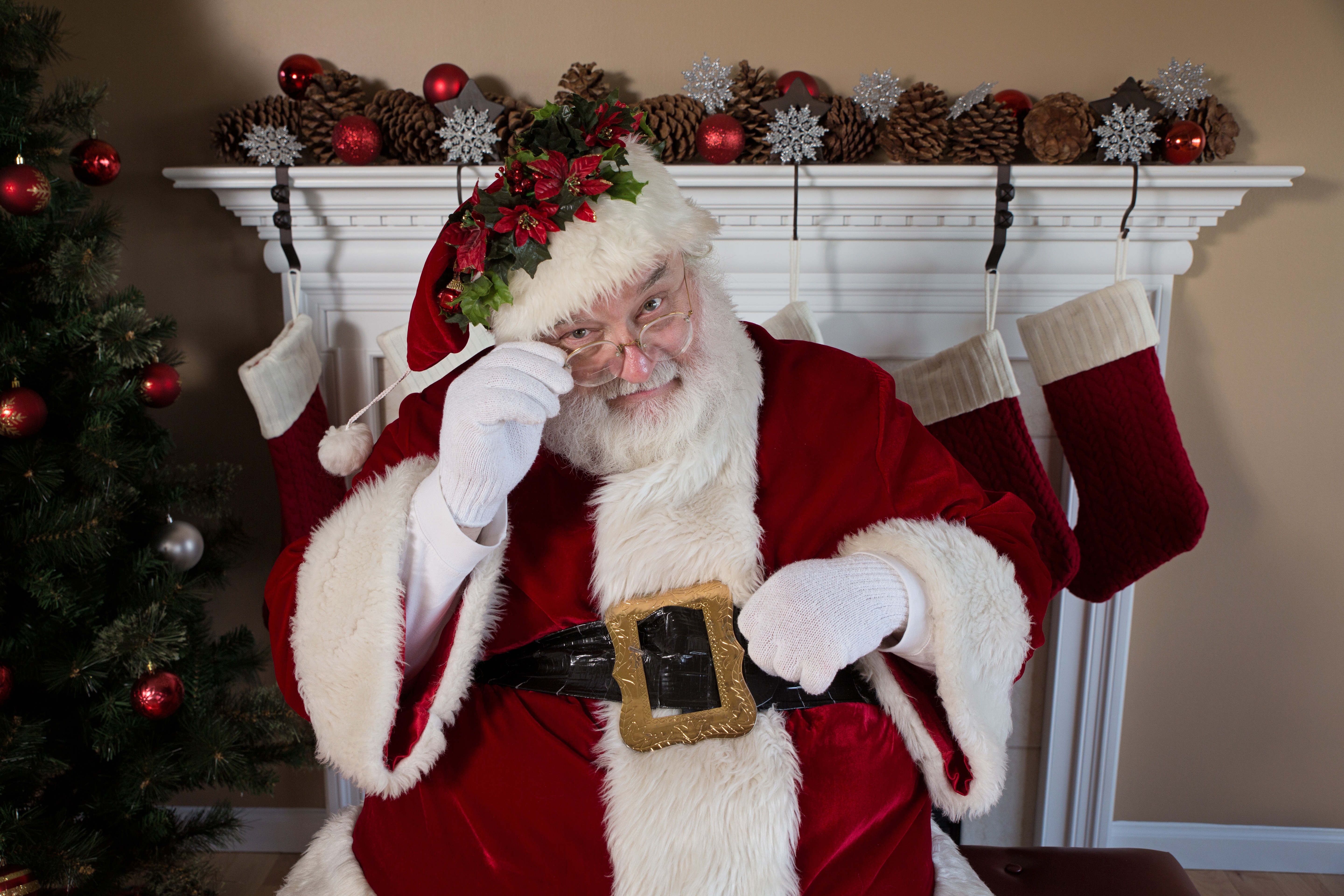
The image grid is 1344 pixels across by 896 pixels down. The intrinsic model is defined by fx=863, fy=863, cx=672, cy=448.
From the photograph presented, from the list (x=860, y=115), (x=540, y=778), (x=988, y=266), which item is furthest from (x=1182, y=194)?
(x=540, y=778)

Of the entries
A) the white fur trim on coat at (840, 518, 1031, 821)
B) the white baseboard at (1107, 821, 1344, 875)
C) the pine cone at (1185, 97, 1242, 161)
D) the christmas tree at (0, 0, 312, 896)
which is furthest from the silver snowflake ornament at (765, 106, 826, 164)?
the white baseboard at (1107, 821, 1344, 875)

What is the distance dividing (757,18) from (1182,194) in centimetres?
92

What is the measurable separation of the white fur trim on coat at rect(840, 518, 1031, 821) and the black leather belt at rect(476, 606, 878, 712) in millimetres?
94

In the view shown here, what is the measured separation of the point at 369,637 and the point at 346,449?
0.53 metres

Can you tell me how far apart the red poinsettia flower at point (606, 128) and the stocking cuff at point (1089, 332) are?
3.24 feet

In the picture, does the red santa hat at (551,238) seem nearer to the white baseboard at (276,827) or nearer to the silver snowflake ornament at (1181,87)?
the silver snowflake ornament at (1181,87)

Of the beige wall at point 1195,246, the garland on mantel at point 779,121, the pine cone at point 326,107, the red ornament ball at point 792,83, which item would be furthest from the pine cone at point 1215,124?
the pine cone at point 326,107

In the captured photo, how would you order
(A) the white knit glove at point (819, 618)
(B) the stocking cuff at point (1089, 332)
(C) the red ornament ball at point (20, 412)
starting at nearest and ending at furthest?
(A) the white knit glove at point (819, 618) → (C) the red ornament ball at point (20, 412) → (B) the stocking cuff at point (1089, 332)

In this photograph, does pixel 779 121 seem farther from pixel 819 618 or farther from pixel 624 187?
pixel 819 618

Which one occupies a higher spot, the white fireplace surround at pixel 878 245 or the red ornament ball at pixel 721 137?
the red ornament ball at pixel 721 137

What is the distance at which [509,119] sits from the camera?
1.70 metres

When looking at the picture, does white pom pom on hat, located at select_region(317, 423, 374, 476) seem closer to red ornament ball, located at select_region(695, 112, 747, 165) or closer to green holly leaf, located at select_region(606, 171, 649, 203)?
green holly leaf, located at select_region(606, 171, 649, 203)

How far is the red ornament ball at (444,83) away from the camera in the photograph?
1688 millimetres

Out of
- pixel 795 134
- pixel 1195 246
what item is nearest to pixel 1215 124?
pixel 1195 246
